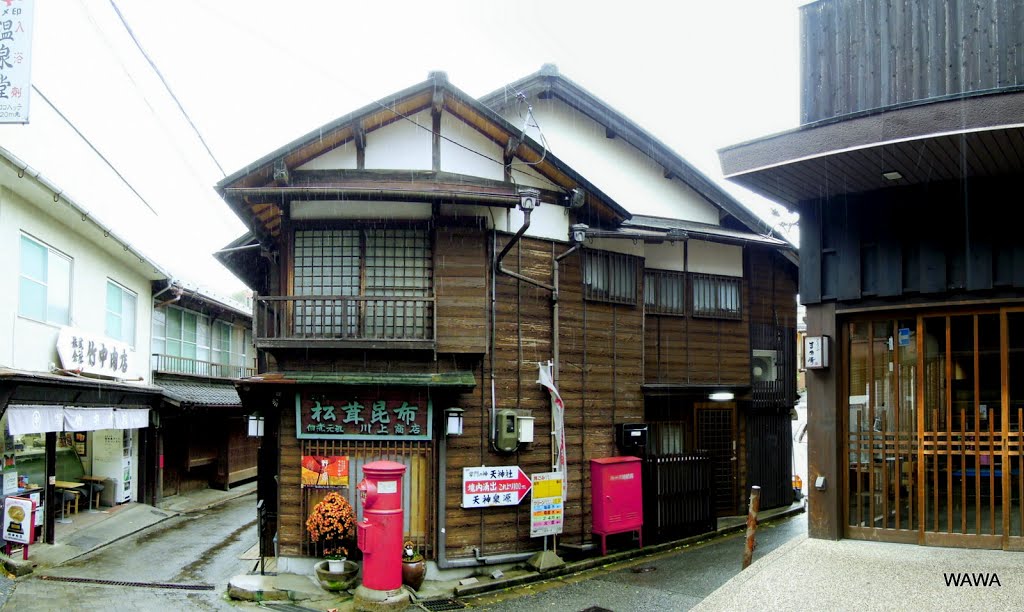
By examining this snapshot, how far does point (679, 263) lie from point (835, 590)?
11.8 metres

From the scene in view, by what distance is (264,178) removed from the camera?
13406 millimetres

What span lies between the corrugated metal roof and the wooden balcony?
29.3ft

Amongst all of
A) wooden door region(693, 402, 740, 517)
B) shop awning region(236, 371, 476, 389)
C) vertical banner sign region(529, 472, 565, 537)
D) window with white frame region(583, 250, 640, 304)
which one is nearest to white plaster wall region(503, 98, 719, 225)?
window with white frame region(583, 250, 640, 304)

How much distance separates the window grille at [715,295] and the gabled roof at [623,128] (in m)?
1.59

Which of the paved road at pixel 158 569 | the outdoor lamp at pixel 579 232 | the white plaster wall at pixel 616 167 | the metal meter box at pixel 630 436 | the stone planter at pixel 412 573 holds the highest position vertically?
Result: the white plaster wall at pixel 616 167

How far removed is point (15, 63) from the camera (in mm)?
9320

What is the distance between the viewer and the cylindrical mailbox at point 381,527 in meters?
11.7

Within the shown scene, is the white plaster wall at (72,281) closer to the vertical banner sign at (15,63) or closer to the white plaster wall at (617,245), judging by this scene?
the vertical banner sign at (15,63)

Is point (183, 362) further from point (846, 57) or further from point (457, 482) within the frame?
point (846, 57)

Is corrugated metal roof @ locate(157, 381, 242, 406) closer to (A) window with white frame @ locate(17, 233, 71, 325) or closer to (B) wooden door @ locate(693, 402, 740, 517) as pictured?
(A) window with white frame @ locate(17, 233, 71, 325)

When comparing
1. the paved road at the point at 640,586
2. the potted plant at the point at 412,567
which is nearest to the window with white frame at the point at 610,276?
the paved road at the point at 640,586

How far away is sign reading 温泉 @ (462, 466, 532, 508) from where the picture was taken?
13.4 metres

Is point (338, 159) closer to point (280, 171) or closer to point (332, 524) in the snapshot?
point (280, 171)

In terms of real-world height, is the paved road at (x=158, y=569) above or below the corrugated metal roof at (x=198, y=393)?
below
